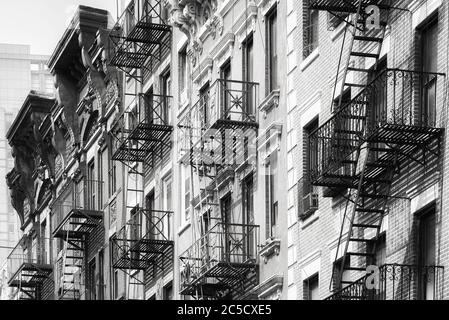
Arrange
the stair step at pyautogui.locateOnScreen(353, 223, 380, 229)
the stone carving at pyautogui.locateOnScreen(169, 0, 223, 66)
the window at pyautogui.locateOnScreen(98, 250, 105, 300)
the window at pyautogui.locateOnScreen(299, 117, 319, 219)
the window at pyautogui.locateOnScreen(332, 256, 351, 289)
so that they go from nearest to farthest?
the stair step at pyautogui.locateOnScreen(353, 223, 380, 229) → the window at pyautogui.locateOnScreen(332, 256, 351, 289) → the window at pyautogui.locateOnScreen(299, 117, 319, 219) → the stone carving at pyautogui.locateOnScreen(169, 0, 223, 66) → the window at pyautogui.locateOnScreen(98, 250, 105, 300)

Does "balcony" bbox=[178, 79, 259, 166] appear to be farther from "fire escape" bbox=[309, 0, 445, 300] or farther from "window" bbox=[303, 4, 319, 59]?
"fire escape" bbox=[309, 0, 445, 300]

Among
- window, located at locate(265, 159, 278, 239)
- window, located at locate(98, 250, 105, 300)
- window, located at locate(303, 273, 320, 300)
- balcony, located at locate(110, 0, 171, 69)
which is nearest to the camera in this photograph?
window, located at locate(303, 273, 320, 300)

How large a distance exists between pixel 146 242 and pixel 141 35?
6759mm

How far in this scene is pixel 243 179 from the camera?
46125 millimetres

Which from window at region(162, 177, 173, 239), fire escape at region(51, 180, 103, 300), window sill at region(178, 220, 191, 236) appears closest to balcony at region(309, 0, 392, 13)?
window sill at region(178, 220, 191, 236)

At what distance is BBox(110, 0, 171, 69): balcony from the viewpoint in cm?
5566

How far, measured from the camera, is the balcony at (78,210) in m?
63.9

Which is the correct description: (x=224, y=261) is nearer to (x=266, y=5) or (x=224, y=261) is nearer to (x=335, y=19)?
(x=266, y=5)

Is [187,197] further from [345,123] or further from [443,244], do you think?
[443,244]

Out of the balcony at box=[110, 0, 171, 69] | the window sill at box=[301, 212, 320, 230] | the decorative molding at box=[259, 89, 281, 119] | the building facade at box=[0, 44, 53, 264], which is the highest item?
the building facade at box=[0, 44, 53, 264]

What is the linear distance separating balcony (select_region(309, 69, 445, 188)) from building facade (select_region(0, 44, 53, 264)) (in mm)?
94444
